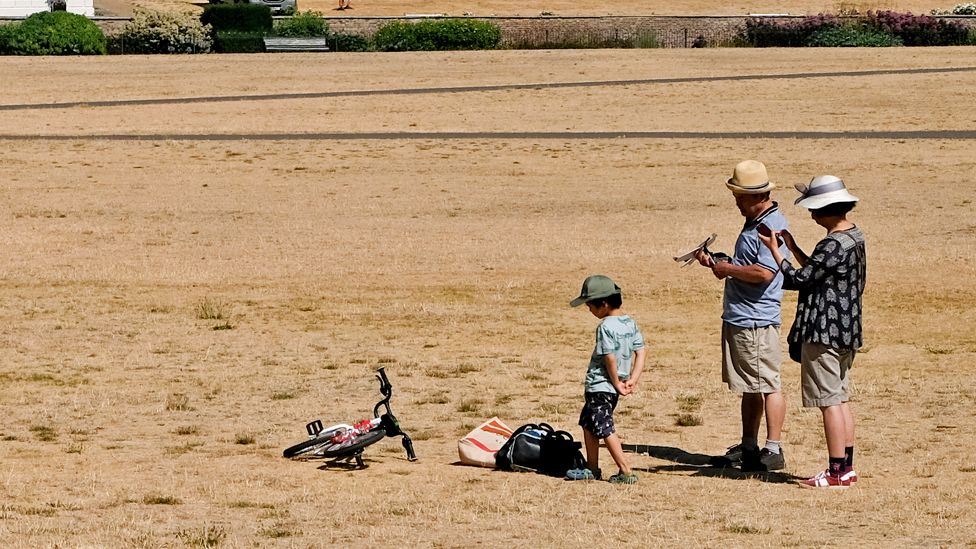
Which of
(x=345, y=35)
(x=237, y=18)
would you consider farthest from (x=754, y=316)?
(x=237, y=18)

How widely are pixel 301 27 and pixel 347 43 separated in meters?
2.25

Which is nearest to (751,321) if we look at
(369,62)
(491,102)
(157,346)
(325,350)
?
(325,350)

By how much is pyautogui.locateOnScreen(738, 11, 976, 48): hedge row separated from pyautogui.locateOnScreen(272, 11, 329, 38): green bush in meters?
15.1

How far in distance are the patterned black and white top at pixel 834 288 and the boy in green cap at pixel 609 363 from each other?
40.3 inches

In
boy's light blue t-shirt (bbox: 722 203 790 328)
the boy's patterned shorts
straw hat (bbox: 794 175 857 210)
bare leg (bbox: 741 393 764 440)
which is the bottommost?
bare leg (bbox: 741 393 764 440)

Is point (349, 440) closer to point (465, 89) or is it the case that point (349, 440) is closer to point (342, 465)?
point (342, 465)

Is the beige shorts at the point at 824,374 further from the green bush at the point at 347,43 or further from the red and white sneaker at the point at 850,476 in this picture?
the green bush at the point at 347,43

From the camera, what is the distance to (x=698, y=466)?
9.91 meters

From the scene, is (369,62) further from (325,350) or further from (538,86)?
(325,350)

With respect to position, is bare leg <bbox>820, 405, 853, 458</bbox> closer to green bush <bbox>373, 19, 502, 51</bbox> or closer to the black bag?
the black bag

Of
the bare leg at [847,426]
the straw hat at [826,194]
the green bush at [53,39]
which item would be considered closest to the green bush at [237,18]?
the green bush at [53,39]

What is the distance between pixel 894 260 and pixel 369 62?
31478 millimetres

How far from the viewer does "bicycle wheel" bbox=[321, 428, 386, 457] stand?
9680 mm

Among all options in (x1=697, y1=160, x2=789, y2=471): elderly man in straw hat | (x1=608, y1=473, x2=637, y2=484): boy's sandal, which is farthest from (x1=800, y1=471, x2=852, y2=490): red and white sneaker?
(x1=608, y1=473, x2=637, y2=484): boy's sandal
